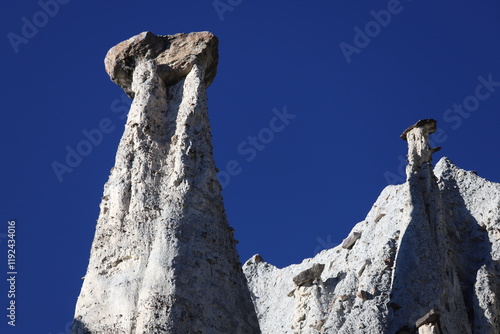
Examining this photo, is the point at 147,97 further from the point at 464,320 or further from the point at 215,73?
the point at 464,320

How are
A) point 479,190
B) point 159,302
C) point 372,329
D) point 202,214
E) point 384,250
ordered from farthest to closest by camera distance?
1. point 479,190
2. point 384,250
3. point 372,329
4. point 202,214
5. point 159,302

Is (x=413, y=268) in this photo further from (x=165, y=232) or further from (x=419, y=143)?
(x=165, y=232)

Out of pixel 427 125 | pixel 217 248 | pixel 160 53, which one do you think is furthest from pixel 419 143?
pixel 217 248

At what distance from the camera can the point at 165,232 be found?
1337 centimetres

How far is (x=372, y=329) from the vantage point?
15.0 metres

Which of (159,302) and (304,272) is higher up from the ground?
(304,272)

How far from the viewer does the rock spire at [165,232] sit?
12672mm

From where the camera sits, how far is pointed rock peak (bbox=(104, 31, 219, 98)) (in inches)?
654

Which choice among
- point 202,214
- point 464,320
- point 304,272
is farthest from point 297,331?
point 202,214

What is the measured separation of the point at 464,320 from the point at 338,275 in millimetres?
2917

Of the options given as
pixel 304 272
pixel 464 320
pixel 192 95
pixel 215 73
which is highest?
pixel 215 73

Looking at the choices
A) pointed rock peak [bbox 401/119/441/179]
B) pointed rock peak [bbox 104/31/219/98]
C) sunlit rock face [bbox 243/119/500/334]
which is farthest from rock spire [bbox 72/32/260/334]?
pointed rock peak [bbox 401/119/441/179]

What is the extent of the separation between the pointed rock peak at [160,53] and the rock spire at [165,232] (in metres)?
0.22

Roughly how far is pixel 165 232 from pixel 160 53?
14.4 ft
